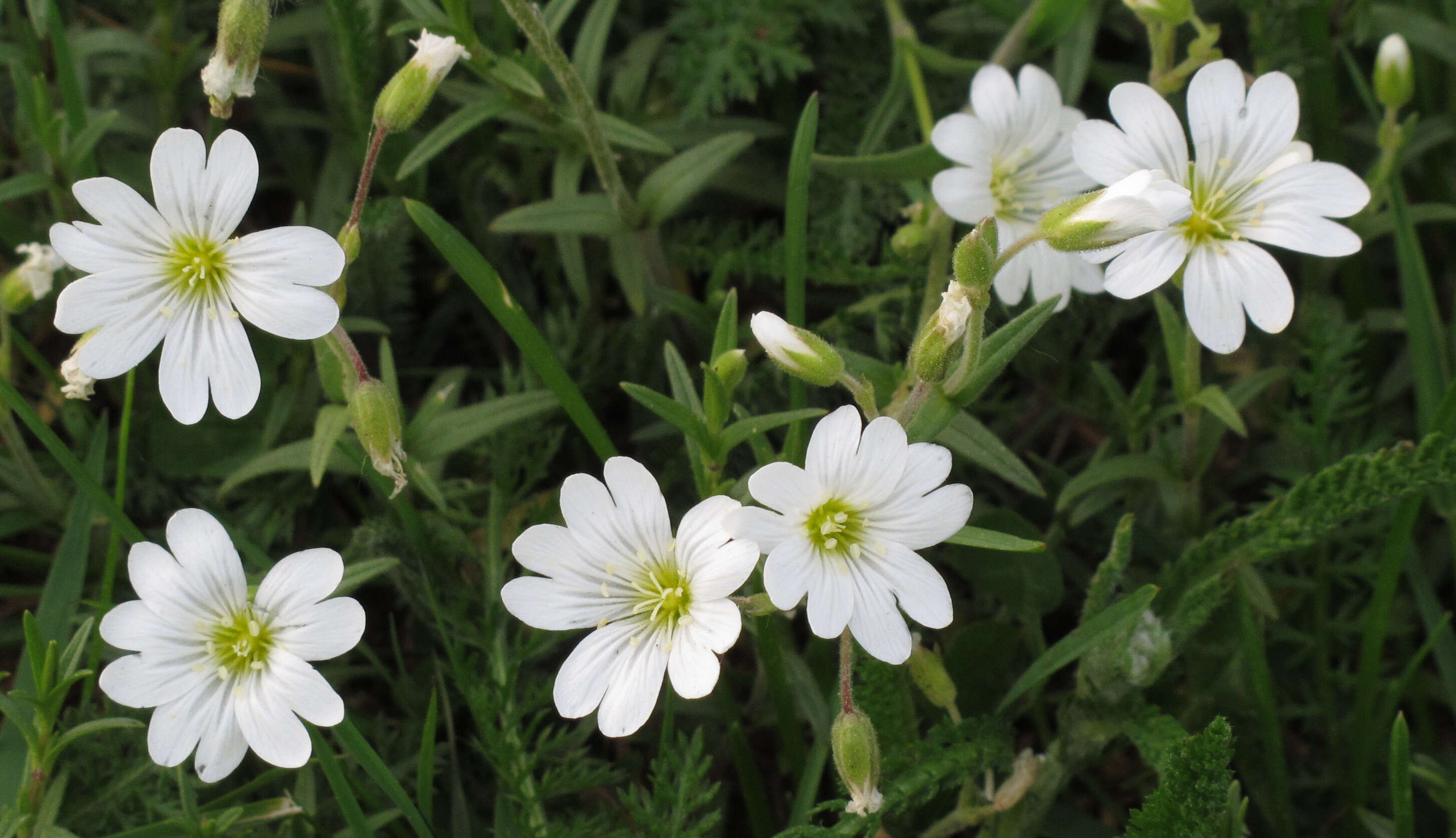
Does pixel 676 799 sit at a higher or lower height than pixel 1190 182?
lower

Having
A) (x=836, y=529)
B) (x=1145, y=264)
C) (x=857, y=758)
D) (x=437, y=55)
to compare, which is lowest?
(x=857, y=758)

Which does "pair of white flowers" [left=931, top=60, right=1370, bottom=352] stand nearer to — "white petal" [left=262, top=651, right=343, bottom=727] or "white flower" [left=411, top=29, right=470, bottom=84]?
"white flower" [left=411, top=29, right=470, bottom=84]

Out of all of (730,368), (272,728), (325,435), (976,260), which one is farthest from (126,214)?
(976,260)

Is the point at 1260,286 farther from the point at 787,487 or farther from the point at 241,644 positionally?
the point at 241,644

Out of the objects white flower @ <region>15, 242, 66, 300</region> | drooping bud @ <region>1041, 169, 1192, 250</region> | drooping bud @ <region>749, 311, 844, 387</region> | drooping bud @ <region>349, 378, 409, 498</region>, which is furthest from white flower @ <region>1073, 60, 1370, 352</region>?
white flower @ <region>15, 242, 66, 300</region>

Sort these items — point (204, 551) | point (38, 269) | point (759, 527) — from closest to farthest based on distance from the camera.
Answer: point (759, 527)
point (204, 551)
point (38, 269)

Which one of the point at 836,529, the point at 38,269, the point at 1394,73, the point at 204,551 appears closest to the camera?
the point at 836,529

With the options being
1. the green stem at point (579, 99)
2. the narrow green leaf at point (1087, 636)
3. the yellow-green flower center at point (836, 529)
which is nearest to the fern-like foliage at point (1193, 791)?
the narrow green leaf at point (1087, 636)

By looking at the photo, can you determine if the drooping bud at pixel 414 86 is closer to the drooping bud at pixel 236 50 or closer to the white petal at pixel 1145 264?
the drooping bud at pixel 236 50
